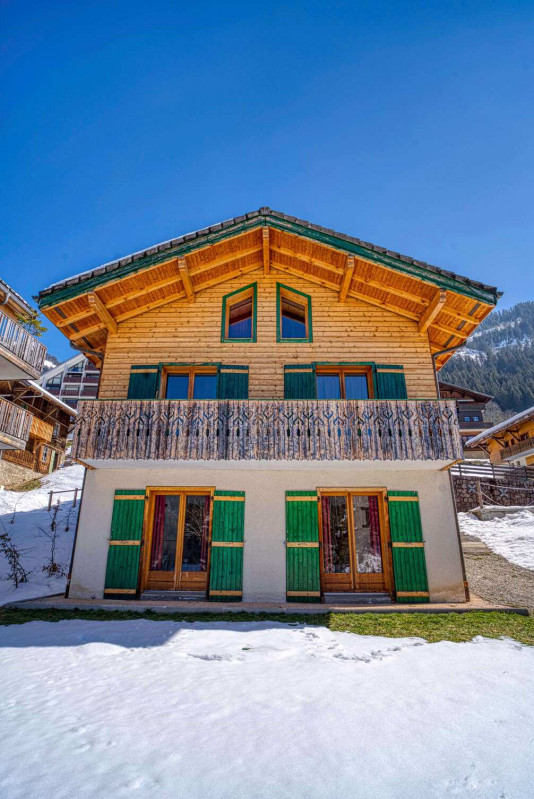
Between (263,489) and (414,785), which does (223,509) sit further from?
(414,785)

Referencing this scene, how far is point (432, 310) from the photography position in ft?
37.5

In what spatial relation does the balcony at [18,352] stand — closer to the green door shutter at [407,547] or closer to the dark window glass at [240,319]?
the dark window glass at [240,319]

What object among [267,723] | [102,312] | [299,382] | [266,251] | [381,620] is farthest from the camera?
[266,251]

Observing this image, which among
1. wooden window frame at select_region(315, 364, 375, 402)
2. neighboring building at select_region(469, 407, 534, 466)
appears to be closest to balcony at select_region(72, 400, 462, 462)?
wooden window frame at select_region(315, 364, 375, 402)

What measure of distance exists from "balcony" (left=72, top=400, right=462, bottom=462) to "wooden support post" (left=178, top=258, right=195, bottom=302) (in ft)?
12.5

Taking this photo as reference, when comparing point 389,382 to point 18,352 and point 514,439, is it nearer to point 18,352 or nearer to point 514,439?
point 18,352

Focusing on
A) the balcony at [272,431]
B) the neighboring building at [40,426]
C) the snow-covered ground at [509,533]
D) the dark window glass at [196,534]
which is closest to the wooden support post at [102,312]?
the balcony at [272,431]

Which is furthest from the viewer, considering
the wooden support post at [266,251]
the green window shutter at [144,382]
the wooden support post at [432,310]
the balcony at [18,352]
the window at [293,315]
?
the balcony at [18,352]

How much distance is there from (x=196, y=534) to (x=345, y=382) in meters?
5.55

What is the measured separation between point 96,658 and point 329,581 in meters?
5.98

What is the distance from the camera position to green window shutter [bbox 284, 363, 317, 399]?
11.4 metres

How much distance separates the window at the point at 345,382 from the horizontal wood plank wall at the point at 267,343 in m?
0.36

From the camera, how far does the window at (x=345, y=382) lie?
1178cm

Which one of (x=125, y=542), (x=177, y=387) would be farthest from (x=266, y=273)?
(x=125, y=542)
